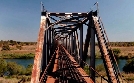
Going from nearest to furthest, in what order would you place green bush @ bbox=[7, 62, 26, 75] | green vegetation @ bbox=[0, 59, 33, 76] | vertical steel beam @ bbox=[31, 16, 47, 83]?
A: 1. vertical steel beam @ bbox=[31, 16, 47, 83]
2. green vegetation @ bbox=[0, 59, 33, 76]
3. green bush @ bbox=[7, 62, 26, 75]

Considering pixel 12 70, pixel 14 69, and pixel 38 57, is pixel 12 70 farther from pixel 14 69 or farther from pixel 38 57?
pixel 38 57

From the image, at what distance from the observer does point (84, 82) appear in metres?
7.64

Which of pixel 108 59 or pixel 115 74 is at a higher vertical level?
pixel 108 59

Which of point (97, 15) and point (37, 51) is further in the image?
point (97, 15)

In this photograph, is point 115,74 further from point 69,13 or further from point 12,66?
point 12,66

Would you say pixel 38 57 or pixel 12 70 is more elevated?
pixel 38 57

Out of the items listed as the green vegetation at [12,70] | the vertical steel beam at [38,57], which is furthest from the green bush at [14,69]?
the vertical steel beam at [38,57]

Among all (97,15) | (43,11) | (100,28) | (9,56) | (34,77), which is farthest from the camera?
(9,56)

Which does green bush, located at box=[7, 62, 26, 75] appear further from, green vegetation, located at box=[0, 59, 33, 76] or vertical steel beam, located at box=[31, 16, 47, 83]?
vertical steel beam, located at box=[31, 16, 47, 83]

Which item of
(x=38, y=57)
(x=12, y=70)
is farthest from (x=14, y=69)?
(x=38, y=57)

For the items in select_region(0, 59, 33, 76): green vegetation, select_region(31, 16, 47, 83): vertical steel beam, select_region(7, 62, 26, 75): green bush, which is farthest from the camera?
select_region(7, 62, 26, 75): green bush

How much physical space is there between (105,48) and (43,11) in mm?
3709

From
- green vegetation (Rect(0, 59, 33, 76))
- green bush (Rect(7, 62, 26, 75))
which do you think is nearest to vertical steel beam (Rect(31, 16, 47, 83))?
green vegetation (Rect(0, 59, 33, 76))

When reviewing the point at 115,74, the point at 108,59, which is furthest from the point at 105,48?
the point at 115,74
